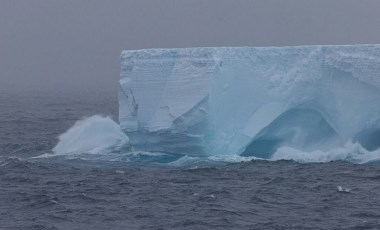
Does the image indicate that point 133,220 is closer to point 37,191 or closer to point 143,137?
point 37,191

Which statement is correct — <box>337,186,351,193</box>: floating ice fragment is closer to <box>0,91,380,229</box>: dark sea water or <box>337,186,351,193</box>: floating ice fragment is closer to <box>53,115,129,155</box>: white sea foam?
<box>0,91,380,229</box>: dark sea water

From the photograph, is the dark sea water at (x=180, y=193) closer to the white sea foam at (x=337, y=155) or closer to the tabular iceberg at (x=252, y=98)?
the white sea foam at (x=337, y=155)

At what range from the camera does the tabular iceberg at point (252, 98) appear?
61.6 ft

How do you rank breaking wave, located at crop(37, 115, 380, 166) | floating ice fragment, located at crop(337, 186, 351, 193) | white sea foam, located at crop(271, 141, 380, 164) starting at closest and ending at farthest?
floating ice fragment, located at crop(337, 186, 351, 193)
white sea foam, located at crop(271, 141, 380, 164)
breaking wave, located at crop(37, 115, 380, 166)

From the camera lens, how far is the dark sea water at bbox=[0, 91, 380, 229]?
12762mm

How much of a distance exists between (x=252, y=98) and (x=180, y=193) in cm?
534

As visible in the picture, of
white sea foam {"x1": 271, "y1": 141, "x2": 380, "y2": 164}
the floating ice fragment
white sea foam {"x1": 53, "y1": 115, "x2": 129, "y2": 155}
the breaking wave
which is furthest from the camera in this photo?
white sea foam {"x1": 53, "y1": 115, "x2": 129, "y2": 155}

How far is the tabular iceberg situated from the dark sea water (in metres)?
0.95

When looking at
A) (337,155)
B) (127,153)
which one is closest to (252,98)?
(337,155)

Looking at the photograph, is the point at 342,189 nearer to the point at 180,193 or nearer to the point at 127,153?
the point at 180,193

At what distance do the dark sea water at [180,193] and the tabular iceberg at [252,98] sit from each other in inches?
37.5

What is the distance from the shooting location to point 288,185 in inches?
619

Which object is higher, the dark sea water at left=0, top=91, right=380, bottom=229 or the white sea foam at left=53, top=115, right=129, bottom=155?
the white sea foam at left=53, top=115, right=129, bottom=155

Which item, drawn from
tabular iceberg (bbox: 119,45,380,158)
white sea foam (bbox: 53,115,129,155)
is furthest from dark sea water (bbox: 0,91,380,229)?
white sea foam (bbox: 53,115,129,155)
